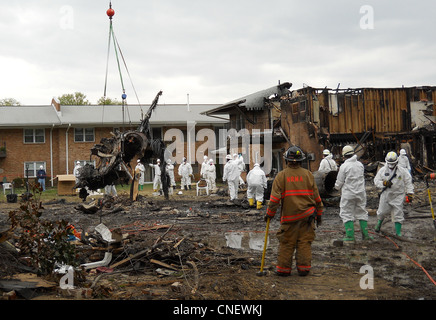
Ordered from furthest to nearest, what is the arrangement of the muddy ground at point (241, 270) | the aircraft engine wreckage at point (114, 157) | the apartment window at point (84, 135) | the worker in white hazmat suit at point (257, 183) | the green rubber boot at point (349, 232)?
the apartment window at point (84, 135), the aircraft engine wreckage at point (114, 157), the worker in white hazmat suit at point (257, 183), the green rubber boot at point (349, 232), the muddy ground at point (241, 270)

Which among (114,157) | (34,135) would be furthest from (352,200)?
(34,135)

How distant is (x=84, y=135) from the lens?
37531 mm

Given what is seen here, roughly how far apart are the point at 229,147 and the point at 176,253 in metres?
26.7

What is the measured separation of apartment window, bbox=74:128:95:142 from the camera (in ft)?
123

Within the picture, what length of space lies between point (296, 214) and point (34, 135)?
112 ft

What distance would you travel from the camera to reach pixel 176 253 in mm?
7500

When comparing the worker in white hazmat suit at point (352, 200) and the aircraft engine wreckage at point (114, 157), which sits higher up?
the aircraft engine wreckage at point (114, 157)

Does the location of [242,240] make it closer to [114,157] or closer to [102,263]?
[102,263]

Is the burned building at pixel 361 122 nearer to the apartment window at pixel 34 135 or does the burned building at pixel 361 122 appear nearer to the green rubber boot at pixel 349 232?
the green rubber boot at pixel 349 232

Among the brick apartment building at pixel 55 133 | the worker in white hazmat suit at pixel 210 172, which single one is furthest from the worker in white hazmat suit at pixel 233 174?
the brick apartment building at pixel 55 133

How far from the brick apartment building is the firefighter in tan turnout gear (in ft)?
97.2

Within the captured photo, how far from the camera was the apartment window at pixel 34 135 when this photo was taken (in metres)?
36.7

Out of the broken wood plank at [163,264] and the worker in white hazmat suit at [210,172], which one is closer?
the broken wood plank at [163,264]

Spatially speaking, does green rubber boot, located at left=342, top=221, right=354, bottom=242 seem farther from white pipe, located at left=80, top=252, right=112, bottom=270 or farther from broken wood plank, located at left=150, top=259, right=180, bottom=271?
white pipe, located at left=80, top=252, right=112, bottom=270
